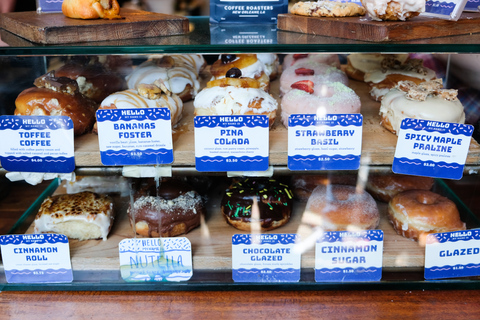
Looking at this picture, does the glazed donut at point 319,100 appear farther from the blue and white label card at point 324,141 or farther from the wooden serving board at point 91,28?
the wooden serving board at point 91,28

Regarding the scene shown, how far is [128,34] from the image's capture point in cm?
132

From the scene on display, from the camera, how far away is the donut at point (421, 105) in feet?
4.57

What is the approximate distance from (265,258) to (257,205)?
22cm

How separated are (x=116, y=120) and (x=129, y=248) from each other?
0.45 m

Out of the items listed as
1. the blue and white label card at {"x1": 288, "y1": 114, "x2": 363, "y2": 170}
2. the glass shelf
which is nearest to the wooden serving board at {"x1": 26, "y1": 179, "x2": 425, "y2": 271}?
the blue and white label card at {"x1": 288, "y1": 114, "x2": 363, "y2": 170}

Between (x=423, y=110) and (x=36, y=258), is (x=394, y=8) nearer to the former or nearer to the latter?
(x=423, y=110)

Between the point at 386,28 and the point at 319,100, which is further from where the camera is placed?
the point at 319,100

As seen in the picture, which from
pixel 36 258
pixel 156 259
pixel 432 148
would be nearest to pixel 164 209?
pixel 156 259

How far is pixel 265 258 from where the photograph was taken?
149 centimetres

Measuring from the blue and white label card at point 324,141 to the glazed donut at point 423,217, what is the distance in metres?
0.39

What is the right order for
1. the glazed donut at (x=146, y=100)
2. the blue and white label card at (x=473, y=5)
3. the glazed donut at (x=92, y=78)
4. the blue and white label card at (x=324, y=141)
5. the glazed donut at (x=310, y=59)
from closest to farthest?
the blue and white label card at (x=324, y=141)
the glazed donut at (x=146, y=100)
the blue and white label card at (x=473, y=5)
the glazed donut at (x=92, y=78)
the glazed donut at (x=310, y=59)

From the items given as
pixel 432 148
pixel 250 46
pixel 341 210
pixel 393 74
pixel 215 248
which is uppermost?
pixel 250 46

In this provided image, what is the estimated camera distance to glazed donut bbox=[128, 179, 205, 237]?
1.61 metres

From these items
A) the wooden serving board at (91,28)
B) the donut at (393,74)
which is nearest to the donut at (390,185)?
the donut at (393,74)
